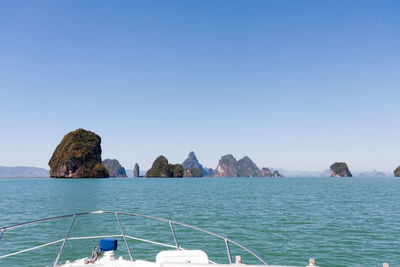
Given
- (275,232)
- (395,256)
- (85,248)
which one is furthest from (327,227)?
(85,248)

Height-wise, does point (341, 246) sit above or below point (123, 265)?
below

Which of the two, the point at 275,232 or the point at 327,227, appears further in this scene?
the point at 327,227

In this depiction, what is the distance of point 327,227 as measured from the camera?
18.1 m

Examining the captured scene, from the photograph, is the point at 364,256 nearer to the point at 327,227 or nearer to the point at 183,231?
the point at 327,227

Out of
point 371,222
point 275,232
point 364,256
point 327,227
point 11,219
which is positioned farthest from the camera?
point 11,219

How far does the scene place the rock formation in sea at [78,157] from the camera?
532 ft

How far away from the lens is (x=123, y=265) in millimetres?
5938

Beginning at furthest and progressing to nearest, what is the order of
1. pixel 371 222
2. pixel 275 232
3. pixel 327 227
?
pixel 371 222 < pixel 327 227 < pixel 275 232

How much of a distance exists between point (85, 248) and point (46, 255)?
1.79 meters

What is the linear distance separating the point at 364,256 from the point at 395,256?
60.6 inches

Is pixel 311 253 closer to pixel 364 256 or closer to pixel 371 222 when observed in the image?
pixel 364 256

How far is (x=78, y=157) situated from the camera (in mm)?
163125

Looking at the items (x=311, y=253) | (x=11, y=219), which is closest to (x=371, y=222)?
(x=311, y=253)

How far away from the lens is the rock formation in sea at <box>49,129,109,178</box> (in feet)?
532
